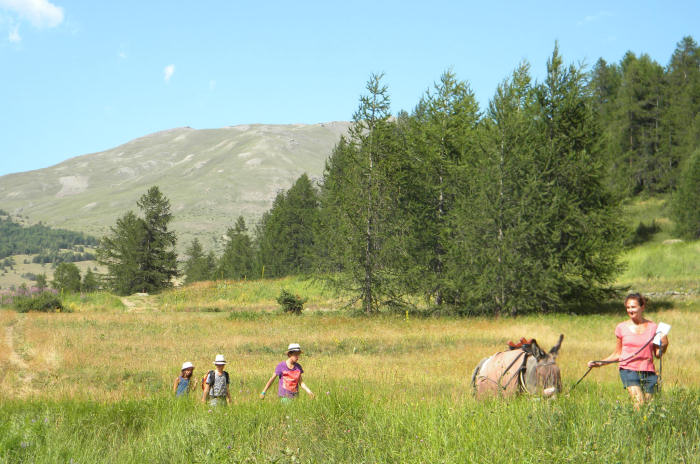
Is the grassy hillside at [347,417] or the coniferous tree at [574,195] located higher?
the coniferous tree at [574,195]

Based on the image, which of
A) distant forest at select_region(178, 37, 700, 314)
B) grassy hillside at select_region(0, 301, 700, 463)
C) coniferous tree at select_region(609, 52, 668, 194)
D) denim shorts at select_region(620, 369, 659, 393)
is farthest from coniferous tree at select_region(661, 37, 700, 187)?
denim shorts at select_region(620, 369, 659, 393)

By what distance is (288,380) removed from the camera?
901 cm

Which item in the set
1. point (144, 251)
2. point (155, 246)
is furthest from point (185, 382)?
point (155, 246)

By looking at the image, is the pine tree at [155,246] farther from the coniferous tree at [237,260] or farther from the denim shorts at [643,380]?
the denim shorts at [643,380]

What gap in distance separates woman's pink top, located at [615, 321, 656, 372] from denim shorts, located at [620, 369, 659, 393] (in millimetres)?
63

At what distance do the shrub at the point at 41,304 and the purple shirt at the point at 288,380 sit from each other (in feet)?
→ 101

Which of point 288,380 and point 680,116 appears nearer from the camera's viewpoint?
point 288,380

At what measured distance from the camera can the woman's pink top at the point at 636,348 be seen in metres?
6.85

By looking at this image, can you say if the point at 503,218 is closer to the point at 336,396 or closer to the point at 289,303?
the point at 289,303

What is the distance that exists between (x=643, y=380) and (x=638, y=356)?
355 mm

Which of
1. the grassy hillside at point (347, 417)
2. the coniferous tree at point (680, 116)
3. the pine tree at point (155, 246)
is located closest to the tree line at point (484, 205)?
the grassy hillside at point (347, 417)

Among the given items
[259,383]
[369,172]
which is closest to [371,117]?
[369,172]

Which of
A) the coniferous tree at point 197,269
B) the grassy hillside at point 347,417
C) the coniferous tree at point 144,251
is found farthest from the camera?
the coniferous tree at point 197,269

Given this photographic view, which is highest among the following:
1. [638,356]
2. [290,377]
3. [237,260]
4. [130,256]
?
[130,256]
